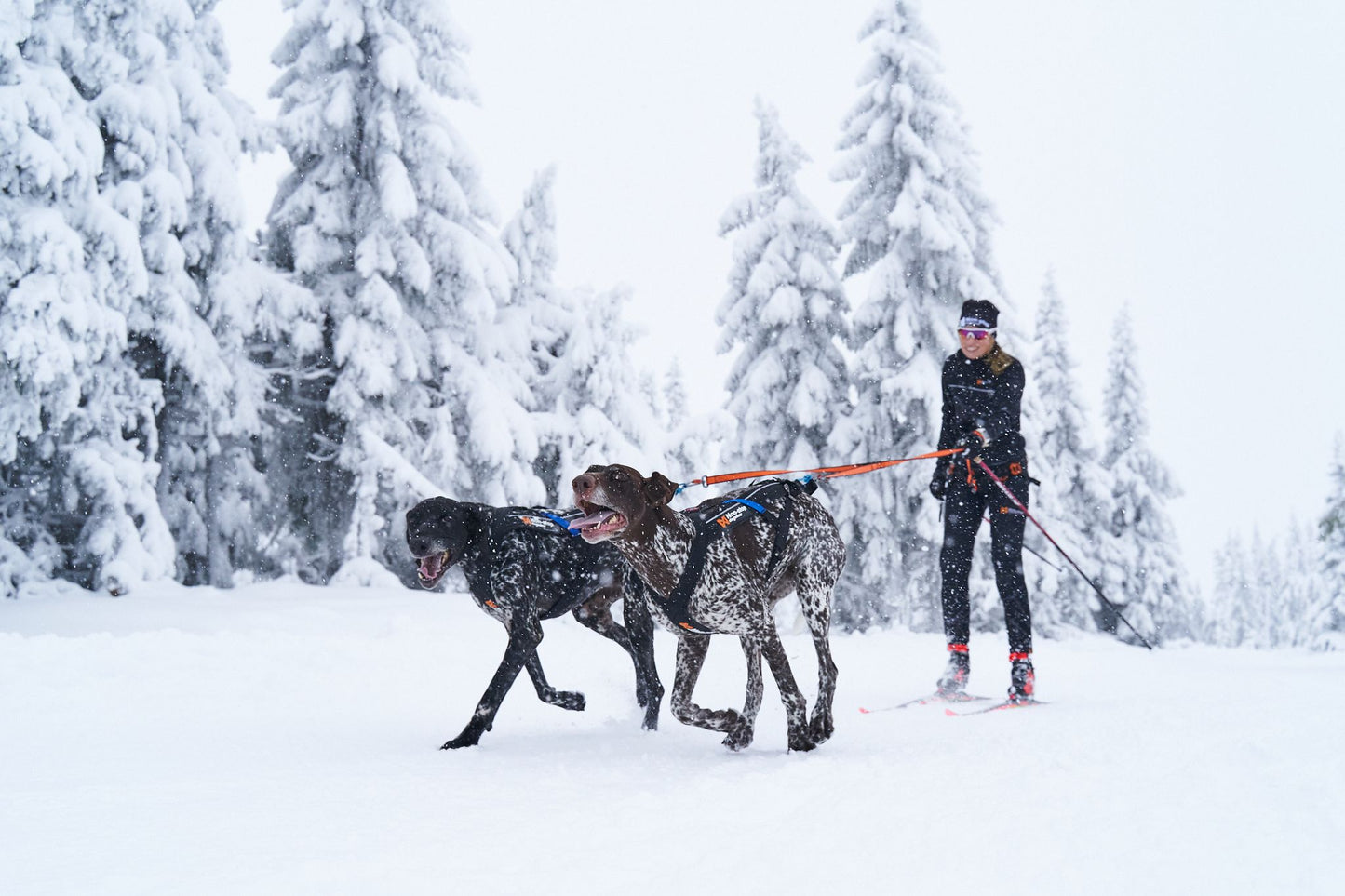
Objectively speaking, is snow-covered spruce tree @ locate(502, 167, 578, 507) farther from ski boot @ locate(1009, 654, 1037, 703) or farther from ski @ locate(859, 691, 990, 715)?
ski boot @ locate(1009, 654, 1037, 703)

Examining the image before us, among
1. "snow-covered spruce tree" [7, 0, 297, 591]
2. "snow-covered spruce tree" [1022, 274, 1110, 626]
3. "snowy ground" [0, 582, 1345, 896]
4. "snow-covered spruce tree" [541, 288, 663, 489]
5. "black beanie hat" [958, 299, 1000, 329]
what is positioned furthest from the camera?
"snow-covered spruce tree" [1022, 274, 1110, 626]

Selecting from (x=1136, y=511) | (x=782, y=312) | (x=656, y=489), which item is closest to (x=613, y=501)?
(x=656, y=489)

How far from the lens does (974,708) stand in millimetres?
4984

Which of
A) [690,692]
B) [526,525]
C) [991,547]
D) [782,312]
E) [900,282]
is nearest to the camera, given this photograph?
[690,692]

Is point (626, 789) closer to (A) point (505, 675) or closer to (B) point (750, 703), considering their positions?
(B) point (750, 703)

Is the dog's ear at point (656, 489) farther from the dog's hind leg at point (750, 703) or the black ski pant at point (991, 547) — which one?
the black ski pant at point (991, 547)

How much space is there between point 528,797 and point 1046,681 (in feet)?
14.9

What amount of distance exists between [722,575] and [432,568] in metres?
1.38

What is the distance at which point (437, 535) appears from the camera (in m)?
4.36

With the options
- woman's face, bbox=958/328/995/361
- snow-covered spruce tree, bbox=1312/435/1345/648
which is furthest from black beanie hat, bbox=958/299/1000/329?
snow-covered spruce tree, bbox=1312/435/1345/648

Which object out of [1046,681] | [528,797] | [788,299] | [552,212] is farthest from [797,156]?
[528,797]

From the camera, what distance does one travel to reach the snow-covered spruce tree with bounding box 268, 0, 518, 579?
40.1 feet

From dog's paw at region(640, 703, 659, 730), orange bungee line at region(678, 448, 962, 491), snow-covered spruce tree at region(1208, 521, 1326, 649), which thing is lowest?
snow-covered spruce tree at region(1208, 521, 1326, 649)

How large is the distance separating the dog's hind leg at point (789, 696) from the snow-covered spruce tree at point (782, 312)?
1136 cm
